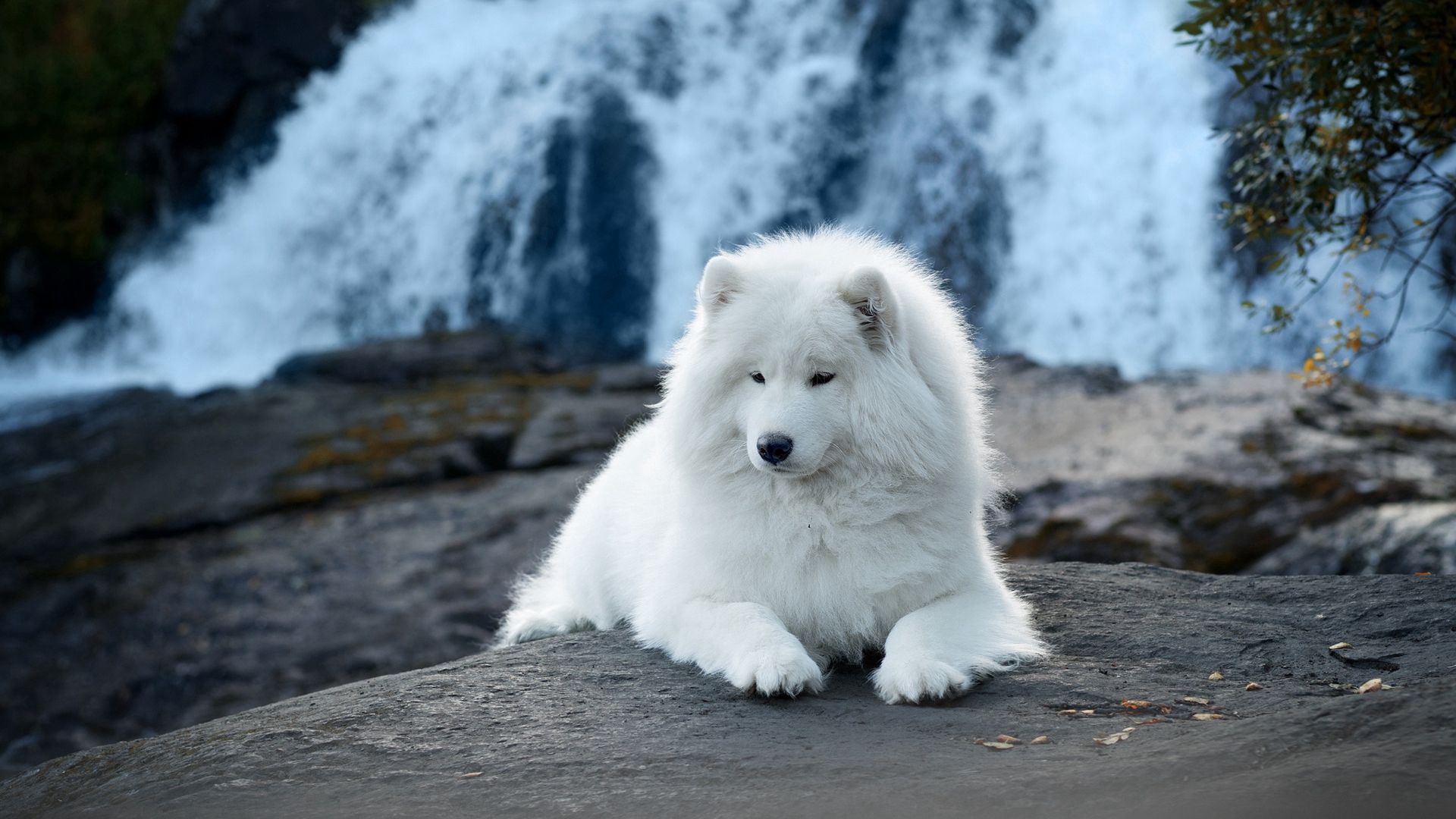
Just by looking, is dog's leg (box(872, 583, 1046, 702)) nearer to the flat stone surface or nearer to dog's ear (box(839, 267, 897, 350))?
the flat stone surface

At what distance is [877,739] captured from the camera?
10.5ft

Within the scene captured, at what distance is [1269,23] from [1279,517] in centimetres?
466

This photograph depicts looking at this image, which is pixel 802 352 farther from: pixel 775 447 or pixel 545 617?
pixel 545 617

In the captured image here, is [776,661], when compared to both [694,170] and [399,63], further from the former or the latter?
[399,63]

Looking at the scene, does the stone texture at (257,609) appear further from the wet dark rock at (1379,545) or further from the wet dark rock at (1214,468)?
the wet dark rock at (1379,545)

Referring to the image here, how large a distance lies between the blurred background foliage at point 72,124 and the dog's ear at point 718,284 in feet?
72.1

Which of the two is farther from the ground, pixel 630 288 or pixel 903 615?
pixel 630 288

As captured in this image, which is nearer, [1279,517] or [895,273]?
[895,273]

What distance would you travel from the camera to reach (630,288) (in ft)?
60.6

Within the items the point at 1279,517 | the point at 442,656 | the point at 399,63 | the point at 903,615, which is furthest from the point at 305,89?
the point at 903,615

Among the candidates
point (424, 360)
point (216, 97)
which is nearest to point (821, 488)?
point (424, 360)

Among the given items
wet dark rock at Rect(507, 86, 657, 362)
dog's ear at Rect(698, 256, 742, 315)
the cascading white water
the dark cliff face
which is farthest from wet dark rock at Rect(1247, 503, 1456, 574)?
the dark cliff face

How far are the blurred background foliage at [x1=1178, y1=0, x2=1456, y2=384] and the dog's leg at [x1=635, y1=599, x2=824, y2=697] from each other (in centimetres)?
292

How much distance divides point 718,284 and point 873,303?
59 cm
